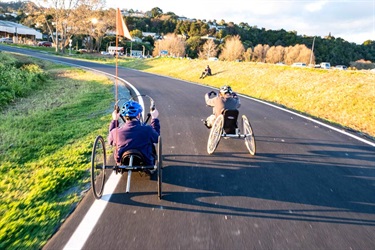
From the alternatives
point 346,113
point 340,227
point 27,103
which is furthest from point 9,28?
point 340,227

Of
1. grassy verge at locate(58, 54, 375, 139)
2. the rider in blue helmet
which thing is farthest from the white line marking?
grassy verge at locate(58, 54, 375, 139)

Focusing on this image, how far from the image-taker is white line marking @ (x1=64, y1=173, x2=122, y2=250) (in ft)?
11.1

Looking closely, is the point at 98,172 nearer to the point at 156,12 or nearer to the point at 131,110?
the point at 131,110

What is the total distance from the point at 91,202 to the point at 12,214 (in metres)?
0.98

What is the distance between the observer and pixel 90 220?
3840 mm

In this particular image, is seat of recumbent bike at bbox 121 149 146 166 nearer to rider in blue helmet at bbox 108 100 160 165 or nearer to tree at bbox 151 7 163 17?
rider in blue helmet at bbox 108 100 160 165

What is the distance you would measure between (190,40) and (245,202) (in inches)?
3687

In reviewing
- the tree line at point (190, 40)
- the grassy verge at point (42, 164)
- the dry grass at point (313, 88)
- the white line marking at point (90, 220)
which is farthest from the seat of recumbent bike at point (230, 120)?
the tree line at point (190, 40)

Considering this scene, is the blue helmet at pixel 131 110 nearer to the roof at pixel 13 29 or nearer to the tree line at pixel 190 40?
the tree line at pixel 190 40

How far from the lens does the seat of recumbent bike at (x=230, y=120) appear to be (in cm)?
664

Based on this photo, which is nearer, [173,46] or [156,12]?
[173,46]

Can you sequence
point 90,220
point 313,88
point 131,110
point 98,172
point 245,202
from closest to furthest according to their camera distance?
point 90,220 → point 245,202 → point 131,110 → point 98,172 → point 313,88

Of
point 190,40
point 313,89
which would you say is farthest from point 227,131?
point 190,40

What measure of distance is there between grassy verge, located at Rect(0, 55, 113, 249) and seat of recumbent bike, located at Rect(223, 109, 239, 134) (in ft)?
9.52
